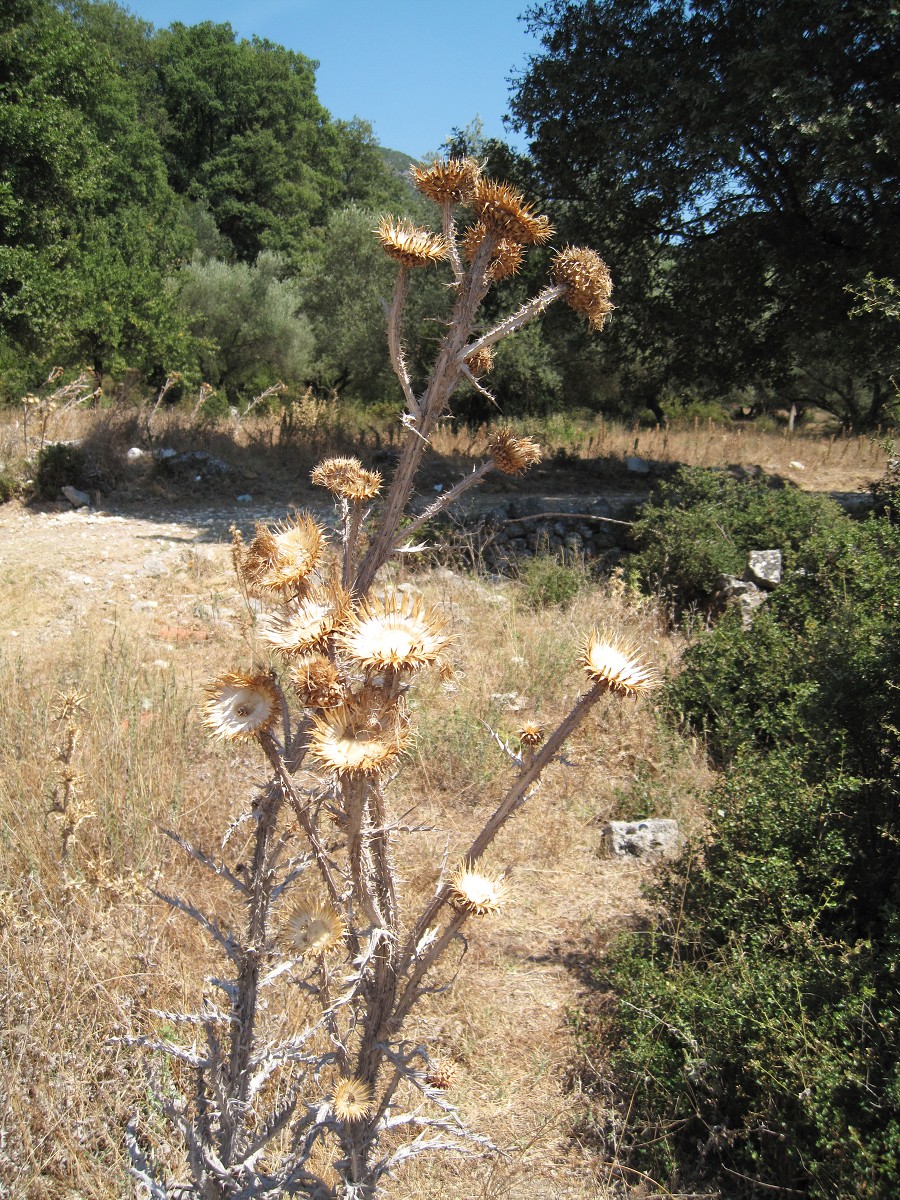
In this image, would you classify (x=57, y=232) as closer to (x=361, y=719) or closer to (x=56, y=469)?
(x=56, y=469)

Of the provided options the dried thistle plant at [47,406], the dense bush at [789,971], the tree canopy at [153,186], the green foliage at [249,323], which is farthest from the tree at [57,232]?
the dense bush at [789,971]

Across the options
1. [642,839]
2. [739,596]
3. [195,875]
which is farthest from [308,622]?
[739,596]

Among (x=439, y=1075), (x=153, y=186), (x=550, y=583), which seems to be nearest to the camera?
(x=439, y=1075)

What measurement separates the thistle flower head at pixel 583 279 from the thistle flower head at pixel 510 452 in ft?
0.73

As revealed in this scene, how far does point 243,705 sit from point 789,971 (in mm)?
1974

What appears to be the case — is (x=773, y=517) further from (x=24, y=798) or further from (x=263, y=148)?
(x=263, y=148)

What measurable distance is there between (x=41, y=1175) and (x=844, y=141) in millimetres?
9328

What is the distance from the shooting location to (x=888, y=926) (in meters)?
2.35

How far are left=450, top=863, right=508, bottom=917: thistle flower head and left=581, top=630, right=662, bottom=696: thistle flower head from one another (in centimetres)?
36

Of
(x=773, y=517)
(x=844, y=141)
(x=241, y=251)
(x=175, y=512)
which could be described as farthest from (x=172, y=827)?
(x=241, y=251)

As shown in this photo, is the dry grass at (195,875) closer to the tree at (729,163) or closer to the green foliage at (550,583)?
the green foliage at (550,583)

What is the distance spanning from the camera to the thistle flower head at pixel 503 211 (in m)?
1.21

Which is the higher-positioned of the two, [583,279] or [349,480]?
[583,279]

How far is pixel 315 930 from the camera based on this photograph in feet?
4.10
